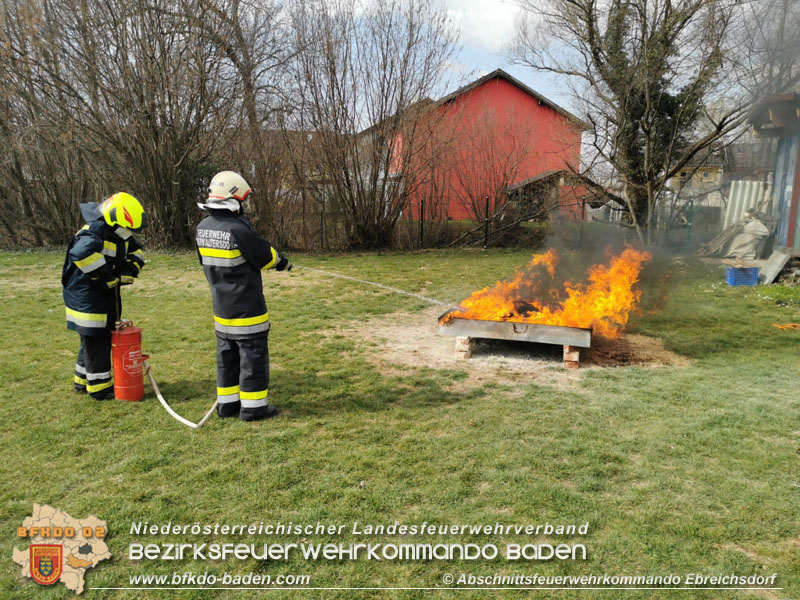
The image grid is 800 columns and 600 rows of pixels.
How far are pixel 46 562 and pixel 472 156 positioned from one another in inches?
732

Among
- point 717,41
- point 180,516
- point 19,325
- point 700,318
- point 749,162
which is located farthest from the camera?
point 749,162

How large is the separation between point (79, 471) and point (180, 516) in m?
1.07

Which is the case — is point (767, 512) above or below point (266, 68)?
below

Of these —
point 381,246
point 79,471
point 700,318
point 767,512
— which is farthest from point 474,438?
point 381,246

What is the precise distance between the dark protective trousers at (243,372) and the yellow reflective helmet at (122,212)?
1467 mm

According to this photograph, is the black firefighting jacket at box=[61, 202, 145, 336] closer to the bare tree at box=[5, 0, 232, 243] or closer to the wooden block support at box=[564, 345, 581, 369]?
the wooden block support at box=[564, 345, 581, 369]

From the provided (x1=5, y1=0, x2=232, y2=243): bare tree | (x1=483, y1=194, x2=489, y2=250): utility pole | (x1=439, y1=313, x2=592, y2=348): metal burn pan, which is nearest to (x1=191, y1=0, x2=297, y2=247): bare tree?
(x1=5, y1=0, x2=232, y2=243): bare tree

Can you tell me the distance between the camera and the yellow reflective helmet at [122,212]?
16.3ft

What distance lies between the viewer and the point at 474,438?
4.34m

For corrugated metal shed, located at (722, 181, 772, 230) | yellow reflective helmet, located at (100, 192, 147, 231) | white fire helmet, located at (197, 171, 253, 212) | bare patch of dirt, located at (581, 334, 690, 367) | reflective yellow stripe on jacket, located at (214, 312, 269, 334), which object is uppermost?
corrugated metal shed, located at (722, 181, 772, 230)

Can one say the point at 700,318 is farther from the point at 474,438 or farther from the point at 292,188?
the point at 292,188

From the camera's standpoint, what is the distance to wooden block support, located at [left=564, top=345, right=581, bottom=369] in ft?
20.0

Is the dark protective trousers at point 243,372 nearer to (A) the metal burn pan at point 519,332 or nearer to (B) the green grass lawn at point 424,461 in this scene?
(B) the green grass lawn at point 424,461

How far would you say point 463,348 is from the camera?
256 inches
